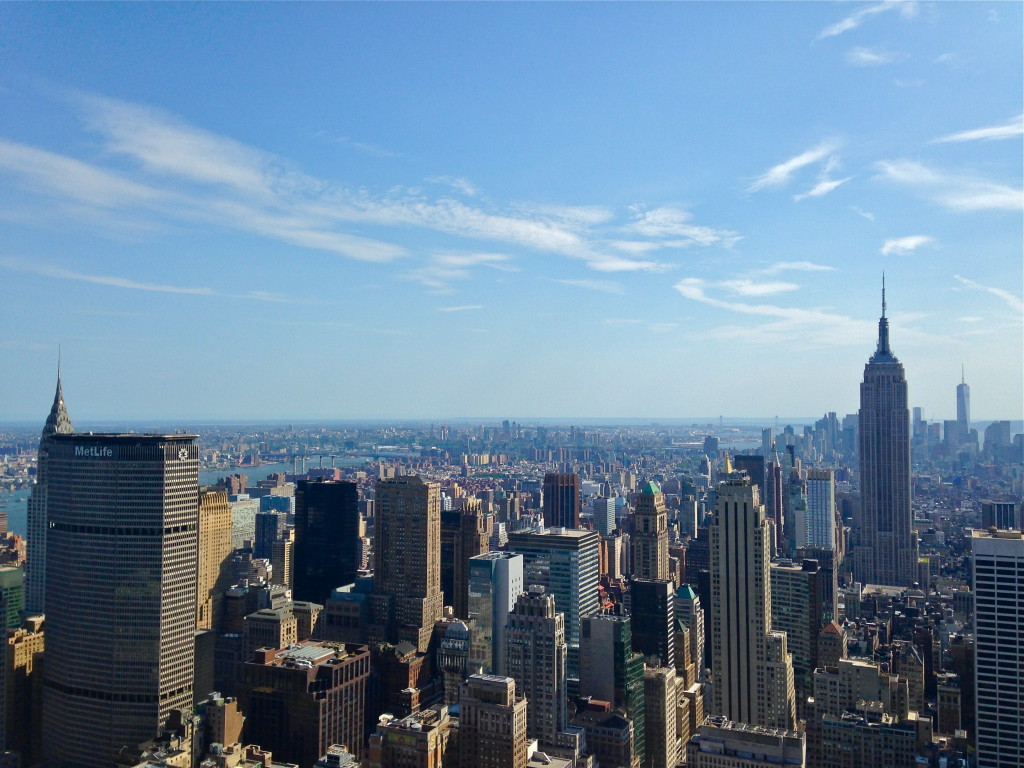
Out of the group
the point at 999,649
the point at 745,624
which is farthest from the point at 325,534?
the point at 999,649

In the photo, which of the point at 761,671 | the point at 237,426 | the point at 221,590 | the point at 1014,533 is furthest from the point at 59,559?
the point at 237,426

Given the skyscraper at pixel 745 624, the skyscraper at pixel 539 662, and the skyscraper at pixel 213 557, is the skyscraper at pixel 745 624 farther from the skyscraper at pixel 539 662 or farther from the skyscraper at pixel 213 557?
the skyscraper at pixel 213 557

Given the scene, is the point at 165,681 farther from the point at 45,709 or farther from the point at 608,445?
the point at 608,445

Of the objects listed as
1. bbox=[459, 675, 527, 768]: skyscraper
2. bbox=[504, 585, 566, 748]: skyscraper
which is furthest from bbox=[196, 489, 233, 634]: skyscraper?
bbox=[459, 675, 527, 768]: skyscraper

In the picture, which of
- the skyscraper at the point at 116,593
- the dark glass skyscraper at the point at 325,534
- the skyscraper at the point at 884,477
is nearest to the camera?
the skyscraper at the point at 116,593

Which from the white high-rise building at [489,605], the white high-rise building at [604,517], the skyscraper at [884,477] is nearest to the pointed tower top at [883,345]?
the skyscraper at [884,477]

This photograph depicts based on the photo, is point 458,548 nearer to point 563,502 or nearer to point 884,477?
point 563,502

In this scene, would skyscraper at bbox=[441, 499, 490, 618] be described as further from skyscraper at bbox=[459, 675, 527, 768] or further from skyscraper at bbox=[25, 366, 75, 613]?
skyscraper at bbox=[459, 675, 527, 768]
